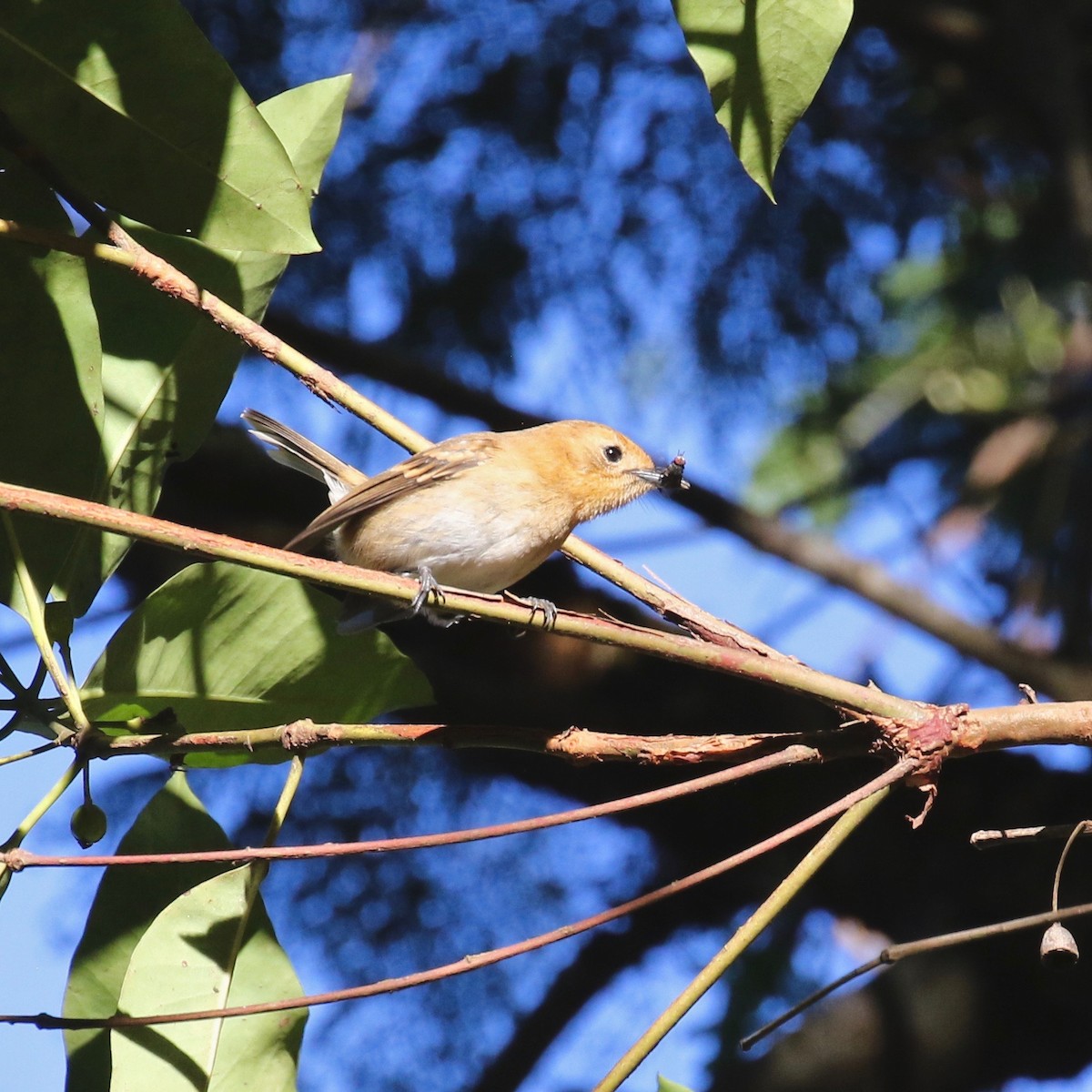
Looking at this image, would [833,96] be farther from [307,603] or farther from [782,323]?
[307,603]

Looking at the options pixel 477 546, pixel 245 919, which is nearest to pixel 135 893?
pixel 245 919

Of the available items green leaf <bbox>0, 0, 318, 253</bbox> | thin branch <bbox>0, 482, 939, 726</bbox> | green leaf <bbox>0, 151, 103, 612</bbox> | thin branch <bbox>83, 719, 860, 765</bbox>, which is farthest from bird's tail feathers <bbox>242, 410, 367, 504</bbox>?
thin branch <bbox>0, 482, 939, 726</bbox>

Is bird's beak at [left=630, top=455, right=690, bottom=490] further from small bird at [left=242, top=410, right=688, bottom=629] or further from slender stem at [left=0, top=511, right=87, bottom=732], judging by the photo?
slender stem at [left=0, top=511, right=87, bottom=732]

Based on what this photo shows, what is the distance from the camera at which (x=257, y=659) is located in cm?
202

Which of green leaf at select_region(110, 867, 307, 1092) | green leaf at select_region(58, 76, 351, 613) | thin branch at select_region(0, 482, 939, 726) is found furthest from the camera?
green leaf at select_region(58, 76, 351, 613)

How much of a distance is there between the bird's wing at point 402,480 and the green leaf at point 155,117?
147cm

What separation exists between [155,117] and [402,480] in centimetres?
172

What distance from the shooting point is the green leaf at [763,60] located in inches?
62.3

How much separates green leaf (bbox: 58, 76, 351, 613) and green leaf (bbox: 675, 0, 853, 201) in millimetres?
726

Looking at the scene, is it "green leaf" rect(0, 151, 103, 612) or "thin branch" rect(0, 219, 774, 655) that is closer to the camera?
"thin branch" rect(0, 219, 774, 655)

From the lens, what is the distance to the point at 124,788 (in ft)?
13.9

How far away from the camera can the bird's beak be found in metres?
3.12

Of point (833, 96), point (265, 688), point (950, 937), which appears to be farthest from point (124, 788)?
point (833, 96)

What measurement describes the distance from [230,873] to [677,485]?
5.47ft
